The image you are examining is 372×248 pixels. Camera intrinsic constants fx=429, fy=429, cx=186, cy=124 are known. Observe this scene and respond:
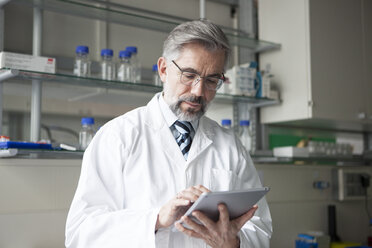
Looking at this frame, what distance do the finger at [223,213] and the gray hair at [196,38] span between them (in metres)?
0.50

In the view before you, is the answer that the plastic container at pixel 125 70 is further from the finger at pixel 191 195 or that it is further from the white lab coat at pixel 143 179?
the finger at pixel 191 195

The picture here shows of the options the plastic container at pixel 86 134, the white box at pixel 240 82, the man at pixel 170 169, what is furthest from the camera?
the white box at pixel 240 82

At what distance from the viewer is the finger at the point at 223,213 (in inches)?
44.0

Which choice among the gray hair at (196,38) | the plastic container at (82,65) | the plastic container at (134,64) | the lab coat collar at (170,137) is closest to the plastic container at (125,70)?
the plastic container at (134,64)

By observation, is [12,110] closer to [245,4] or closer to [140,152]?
[140,152]

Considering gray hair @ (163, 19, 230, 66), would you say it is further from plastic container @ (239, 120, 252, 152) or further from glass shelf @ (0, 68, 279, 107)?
plastic container @ (239, 120, 252, 152)

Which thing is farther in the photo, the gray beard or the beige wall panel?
the beige wall panel

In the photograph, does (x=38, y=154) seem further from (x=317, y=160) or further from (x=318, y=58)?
(x=317, y=160)

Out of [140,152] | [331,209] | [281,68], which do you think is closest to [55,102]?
[140,152]

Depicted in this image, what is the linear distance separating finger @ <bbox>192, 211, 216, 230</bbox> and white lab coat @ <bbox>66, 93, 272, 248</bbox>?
133 mm

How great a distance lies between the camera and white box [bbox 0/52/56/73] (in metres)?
1.58

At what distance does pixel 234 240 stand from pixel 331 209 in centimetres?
155

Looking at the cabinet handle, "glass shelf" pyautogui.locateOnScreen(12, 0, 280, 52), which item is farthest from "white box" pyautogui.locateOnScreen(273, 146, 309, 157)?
"glass shelf" pyautogui.locateOnScreen(12, 0, 280, 52)

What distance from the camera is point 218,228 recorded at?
1.18 metres
